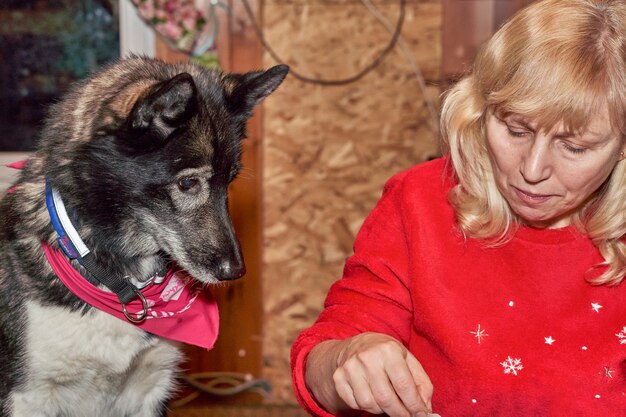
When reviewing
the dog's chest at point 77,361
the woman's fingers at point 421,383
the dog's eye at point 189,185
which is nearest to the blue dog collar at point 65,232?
the dog's chest at point 77,361

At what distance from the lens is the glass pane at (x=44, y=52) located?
128 inches

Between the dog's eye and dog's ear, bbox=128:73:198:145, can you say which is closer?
dog's ear, bbox=128:73:198:145

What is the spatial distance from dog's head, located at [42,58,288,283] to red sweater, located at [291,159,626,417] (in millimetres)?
379

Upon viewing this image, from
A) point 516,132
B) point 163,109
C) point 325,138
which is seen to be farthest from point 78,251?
point 325,138

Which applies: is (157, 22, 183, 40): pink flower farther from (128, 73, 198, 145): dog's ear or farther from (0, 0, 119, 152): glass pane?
(128, 73, 198, 145): dog's ear

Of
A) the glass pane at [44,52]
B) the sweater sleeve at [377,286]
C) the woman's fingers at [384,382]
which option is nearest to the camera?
the woman's fingers at [384,382]

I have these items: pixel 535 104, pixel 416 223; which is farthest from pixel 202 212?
pixel 535 104

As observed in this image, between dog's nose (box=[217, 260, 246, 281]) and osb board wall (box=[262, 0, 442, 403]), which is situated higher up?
dog's nose (box=[217, 260, 246, 281])

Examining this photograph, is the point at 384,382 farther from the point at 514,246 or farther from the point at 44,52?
the point at 44,52

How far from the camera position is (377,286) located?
140cm

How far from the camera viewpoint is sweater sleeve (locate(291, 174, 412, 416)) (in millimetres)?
1344

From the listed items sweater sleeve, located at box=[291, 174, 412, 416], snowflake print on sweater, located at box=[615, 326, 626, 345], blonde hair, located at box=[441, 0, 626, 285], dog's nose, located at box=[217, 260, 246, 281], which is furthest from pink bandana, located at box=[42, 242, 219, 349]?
snowflake print on sweater, located at box=[615, 326, 626, 345]

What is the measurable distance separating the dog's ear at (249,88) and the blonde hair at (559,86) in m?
0.47

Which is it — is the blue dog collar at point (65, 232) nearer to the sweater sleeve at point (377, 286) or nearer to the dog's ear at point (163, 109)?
the dog's ear at point (163, 109)
